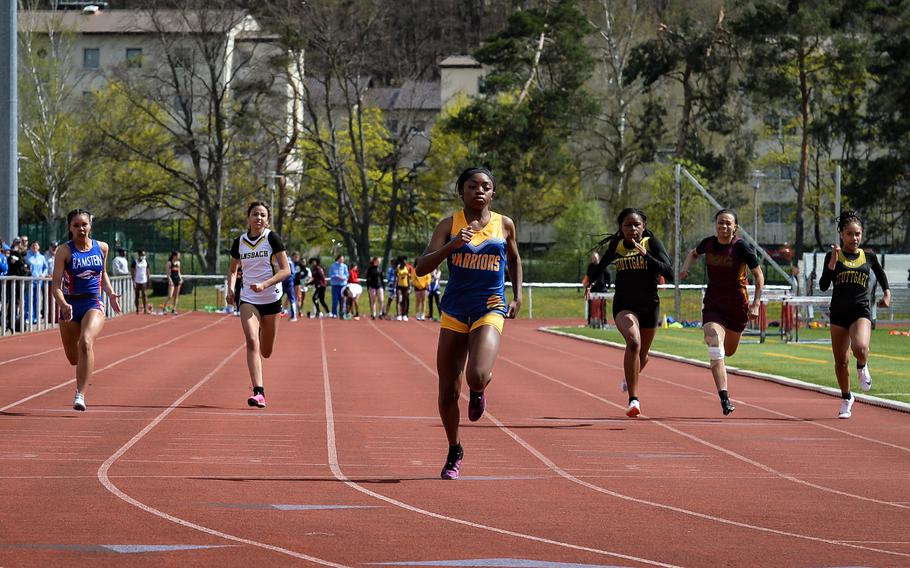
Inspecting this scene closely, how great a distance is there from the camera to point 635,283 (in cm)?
1402

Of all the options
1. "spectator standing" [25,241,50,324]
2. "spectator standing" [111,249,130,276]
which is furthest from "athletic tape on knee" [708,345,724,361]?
"spectator standing" [111,249,130,276]

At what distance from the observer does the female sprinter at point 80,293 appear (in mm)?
13766

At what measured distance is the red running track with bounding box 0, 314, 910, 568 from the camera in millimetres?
6957

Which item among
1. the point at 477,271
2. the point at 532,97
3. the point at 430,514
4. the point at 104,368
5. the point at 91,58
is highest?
the point at 91,58

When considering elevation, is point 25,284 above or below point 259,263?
below

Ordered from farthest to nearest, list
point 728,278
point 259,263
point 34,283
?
point 34,283
point 259,263
point 728,278

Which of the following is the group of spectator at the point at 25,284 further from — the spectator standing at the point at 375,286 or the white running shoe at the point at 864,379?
the white running shoe at the point at 864,379

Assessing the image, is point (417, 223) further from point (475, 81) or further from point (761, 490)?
point (761, 490)

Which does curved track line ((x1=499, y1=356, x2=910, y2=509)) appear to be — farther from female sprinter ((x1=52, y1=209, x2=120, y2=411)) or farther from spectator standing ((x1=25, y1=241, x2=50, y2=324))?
Result: spectator standing ((x1=25, y1=241, x2=50, y2=324))

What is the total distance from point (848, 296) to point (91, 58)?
296ft

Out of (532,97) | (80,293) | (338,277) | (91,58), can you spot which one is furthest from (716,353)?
(91,58)

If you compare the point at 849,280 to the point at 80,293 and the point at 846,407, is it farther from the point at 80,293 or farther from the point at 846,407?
the point at 80,293

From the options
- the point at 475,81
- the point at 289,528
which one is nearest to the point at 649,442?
the point at 289,528

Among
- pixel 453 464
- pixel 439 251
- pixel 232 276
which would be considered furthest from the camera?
pixel 232 276
